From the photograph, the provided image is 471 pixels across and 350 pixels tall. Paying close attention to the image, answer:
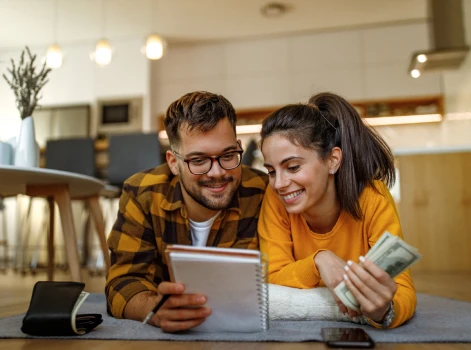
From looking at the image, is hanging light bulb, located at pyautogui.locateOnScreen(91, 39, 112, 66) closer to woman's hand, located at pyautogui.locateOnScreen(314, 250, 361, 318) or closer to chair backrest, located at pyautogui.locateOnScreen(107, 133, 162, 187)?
chair backrest, located at pyautogui.locateOnScreen(107, 133, 162, 187)

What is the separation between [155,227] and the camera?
4.62ft

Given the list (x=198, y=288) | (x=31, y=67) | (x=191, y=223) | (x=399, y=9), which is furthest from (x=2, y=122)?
(x=399, y=9)

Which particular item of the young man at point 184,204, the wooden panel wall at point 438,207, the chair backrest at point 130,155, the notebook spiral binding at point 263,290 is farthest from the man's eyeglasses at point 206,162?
the wooden panel wall at point 438,207

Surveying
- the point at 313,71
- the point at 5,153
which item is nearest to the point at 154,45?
the point at 313,71

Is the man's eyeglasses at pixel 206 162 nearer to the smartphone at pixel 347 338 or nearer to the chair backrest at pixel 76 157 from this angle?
the smartphone at pixel 347 338

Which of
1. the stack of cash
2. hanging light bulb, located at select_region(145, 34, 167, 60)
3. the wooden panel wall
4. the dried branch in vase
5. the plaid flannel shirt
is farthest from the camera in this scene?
hanging light bulb, located at select_region(145, 34, 167, 60)

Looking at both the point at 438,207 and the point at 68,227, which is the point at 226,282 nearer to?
the point at 68,227

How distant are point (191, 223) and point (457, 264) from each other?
92.6 inches

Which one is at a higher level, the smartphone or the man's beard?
the man's beard

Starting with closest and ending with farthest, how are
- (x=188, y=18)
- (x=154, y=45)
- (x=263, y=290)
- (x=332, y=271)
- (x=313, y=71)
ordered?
1. (x=263, y=290)
2. (x=332, y=271)
3. (x=154, y=45)
4. (x=188, y=18)
5. (x=313, y=71)

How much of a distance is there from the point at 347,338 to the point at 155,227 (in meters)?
0.68

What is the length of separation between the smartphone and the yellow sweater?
0.60 feet

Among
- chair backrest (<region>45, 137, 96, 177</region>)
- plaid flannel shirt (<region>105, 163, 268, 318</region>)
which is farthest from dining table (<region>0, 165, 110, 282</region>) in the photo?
chair backrest (<region>45, 137, 96, 177</region>)

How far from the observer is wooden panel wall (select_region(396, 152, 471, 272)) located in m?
3.11
